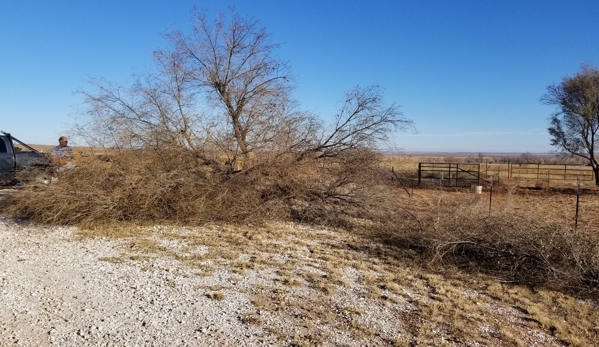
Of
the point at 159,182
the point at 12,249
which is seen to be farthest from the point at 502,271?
the point at 12,249

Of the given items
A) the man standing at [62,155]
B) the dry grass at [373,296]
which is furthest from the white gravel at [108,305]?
the man standing at [62,155]

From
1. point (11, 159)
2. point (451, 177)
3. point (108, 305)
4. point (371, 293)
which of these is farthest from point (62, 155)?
point (451, 177)

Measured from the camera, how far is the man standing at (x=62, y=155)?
9.42 meters

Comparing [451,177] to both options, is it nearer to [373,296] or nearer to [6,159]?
[373,296]

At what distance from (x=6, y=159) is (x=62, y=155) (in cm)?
230

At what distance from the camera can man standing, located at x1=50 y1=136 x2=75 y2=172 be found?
9.42m

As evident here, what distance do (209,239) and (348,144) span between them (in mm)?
4728

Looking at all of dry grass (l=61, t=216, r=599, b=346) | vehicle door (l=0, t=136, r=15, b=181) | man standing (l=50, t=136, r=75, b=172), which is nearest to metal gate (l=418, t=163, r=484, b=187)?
dry grass (l=61, t=216, r=599, b=346)

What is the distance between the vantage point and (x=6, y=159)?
10.6m

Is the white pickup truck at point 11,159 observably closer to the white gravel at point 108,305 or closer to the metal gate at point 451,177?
the white gravel at point 108,305

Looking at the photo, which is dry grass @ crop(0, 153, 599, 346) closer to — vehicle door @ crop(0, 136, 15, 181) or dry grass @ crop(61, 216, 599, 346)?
dry grass @ crop(61, 216, 599, 346)

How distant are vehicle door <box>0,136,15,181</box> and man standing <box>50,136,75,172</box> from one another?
1.79 metres

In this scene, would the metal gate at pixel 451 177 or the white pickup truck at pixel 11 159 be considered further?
the metal gate at pixel 451 177

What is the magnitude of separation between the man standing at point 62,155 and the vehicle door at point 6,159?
1.79 meters
